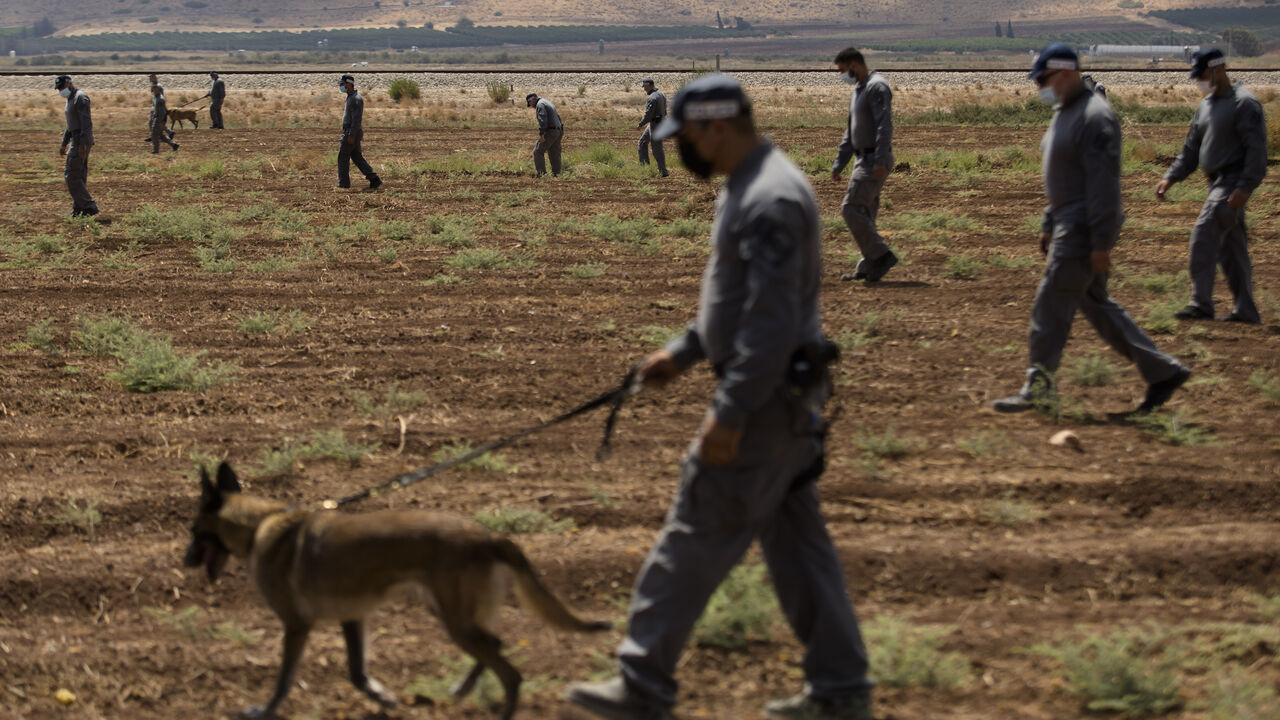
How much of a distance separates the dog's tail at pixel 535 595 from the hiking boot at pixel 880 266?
7807 mm

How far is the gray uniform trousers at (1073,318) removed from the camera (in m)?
7.01

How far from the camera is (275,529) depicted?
4.23 m

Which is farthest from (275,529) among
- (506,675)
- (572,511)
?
(572,511)

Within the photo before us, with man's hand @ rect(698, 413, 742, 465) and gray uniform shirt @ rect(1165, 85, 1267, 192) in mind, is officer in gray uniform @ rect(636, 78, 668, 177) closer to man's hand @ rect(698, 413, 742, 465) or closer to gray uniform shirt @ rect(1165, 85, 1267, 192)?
gray uniform shirt @ rect(1165, 85, 1267, 192)

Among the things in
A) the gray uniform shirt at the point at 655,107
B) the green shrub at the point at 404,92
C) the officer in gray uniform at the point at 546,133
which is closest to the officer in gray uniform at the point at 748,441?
the officer in gray uniform at the point at 546,133

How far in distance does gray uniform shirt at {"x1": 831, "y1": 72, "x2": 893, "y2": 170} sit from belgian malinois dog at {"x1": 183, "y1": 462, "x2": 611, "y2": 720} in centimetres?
744

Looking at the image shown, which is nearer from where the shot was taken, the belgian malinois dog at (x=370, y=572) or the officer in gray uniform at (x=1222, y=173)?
the belgian malinois dog at (x=370, y=572)

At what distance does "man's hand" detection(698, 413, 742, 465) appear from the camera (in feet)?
11.6

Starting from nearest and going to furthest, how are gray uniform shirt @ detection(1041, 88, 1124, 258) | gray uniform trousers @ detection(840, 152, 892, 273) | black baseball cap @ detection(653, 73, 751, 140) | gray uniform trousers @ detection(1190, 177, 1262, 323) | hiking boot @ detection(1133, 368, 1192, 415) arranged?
black baseball cap @ detection(653, 73, 751, 140), gray uniform shirt @ detection(1041, 88, 1124, 258), hiking boot @ detection(1133, 368, 1192, 415), gray uniform trousers @ detection(1190, 177, 1262, 323), gray uniform trousers @ detection(840, 152, 892, 273)

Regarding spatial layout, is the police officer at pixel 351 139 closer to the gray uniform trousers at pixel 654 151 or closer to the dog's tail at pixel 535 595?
the gray uniform trousers at pixel 654 151

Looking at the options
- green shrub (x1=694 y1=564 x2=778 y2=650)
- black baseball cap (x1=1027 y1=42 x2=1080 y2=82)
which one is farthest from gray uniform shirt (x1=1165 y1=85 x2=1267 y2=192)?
green shrub (x1=694 y1=564 x2=778 y2=650)

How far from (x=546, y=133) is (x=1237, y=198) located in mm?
12856

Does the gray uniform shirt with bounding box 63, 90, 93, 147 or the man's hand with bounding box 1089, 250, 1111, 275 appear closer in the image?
the man's hand with bounding box 1089, 250, 1111, 275

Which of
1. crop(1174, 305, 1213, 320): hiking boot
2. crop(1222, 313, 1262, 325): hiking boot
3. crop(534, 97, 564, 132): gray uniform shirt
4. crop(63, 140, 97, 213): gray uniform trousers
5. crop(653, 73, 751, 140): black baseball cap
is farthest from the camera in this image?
crop(534, 97, 564, 132): gray uniform shirt
